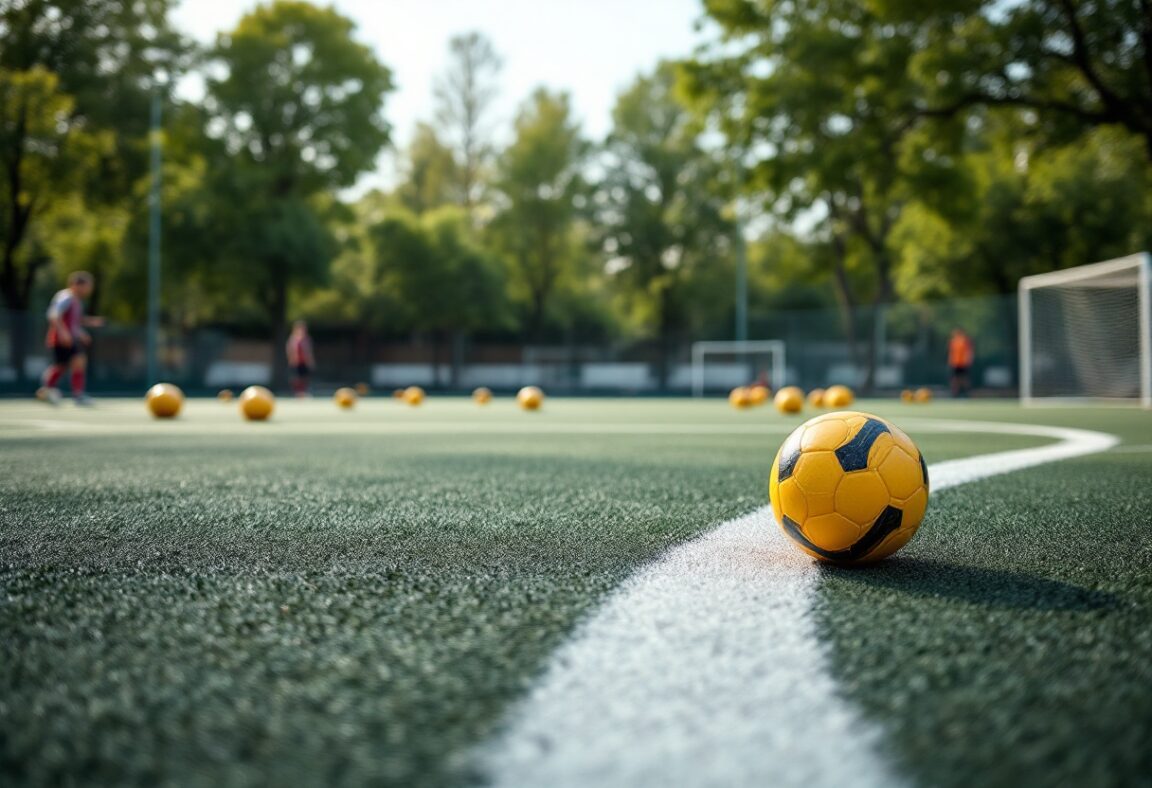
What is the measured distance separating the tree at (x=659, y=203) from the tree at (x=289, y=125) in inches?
522

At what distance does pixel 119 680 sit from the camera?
54.9 inches

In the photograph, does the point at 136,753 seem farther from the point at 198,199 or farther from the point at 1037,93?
the point at 198,199

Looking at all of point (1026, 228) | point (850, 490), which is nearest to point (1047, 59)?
Answer: point (1026, 228)

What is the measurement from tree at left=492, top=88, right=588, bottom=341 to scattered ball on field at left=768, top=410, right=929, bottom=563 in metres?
38.7

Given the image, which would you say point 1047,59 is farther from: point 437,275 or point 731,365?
point 437,275

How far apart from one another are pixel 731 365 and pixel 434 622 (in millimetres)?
36656

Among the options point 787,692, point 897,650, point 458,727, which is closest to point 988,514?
point 897,650

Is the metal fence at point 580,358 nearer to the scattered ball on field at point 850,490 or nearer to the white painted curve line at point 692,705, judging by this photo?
the scattered ball on field at point 850,490

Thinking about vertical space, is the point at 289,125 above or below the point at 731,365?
above

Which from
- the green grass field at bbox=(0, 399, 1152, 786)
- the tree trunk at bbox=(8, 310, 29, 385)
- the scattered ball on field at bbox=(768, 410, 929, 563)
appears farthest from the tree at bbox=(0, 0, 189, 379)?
the scattered ball on field at bbox=(768, 410, 929, 563)

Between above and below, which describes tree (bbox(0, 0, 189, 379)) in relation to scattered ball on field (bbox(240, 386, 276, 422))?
above

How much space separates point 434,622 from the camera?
1.73 meters

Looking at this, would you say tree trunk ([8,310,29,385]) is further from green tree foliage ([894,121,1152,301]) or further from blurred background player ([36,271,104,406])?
green tree foliage ([894,121,1152,301])

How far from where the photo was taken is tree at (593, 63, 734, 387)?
40875mm
